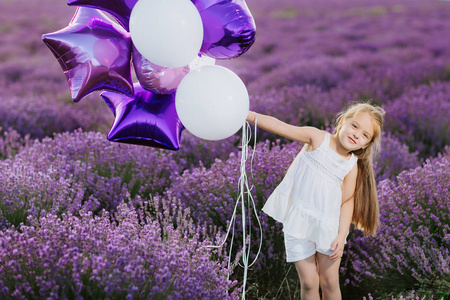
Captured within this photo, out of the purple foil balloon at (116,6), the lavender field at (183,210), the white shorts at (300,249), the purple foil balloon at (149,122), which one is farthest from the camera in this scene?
the white shorts at (300,249)

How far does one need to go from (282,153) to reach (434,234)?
0.89 metres

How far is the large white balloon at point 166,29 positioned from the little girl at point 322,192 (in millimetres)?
438

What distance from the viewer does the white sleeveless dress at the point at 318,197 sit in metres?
1.72

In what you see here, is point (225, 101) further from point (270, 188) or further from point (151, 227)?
point (270, 188)

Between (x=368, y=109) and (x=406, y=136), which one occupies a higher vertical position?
(x=368, y=109)

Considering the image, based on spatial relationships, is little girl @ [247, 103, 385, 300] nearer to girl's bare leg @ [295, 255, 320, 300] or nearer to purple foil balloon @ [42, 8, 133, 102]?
girl's bare leg @ [295, 255, 320, 300]

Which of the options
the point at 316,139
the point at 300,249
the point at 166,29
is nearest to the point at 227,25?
the point at 166,29

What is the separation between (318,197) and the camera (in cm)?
172

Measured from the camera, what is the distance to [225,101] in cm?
→ 138

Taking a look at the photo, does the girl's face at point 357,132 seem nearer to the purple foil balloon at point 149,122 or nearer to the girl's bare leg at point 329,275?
the girl's bare leg at point 329,275

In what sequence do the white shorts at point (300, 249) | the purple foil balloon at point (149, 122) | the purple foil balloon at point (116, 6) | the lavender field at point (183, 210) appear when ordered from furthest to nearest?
1. the white shorts at point (300, 249)
2. the purple foil balloon at point (149, 122)
3. the purple foil balloon at point (116, 6)
4. the lavender field at point (183, 210)

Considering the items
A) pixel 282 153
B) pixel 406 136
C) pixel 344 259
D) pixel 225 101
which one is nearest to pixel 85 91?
pixel 225 101

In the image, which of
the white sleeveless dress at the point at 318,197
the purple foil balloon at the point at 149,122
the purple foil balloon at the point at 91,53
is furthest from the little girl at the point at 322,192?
the purple foil balloon at the point at 91,53

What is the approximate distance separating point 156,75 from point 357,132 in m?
0.84
